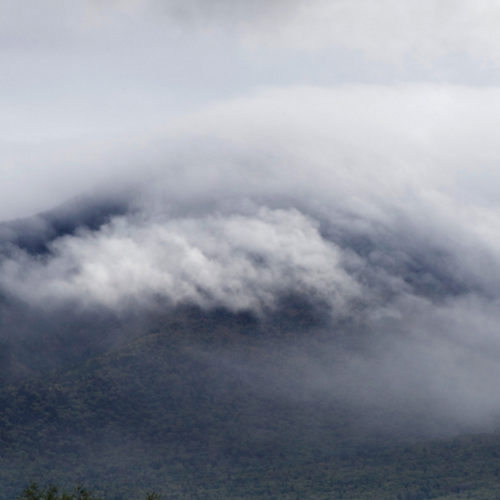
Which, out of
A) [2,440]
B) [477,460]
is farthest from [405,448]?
[2,440]

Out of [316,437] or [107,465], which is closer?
[107,465]

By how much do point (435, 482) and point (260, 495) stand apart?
40.6 meters

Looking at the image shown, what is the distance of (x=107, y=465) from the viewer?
18062 centimetres

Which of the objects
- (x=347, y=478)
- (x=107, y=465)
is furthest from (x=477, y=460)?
(x=107, y=465)

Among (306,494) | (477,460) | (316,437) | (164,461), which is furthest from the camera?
(316,437)

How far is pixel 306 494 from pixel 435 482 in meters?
30.6

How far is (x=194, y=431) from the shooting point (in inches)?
7844

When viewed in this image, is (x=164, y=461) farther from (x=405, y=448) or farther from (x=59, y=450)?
(x=405, y=448)

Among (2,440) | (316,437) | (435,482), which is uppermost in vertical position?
(2,440)

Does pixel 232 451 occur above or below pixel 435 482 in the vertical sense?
above

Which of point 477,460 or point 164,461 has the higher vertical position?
point 164,461

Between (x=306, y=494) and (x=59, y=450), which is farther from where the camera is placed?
(x=59, y=450)

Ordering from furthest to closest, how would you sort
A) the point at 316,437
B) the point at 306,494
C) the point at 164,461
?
the point at 316,437 < the point at 164,461 < the point at 306,494

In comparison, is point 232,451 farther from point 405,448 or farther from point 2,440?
→ point 2,440
